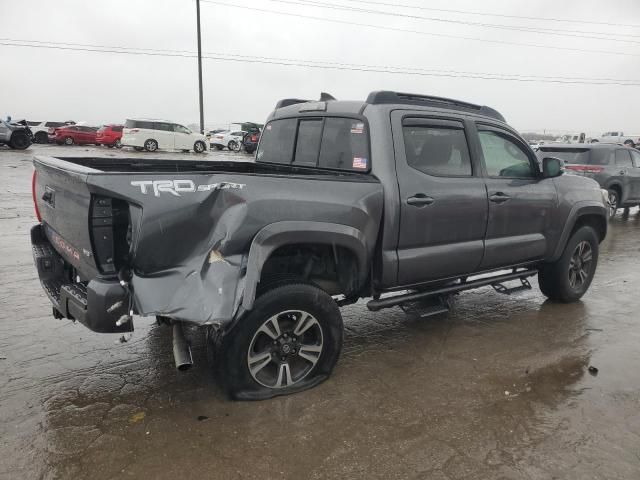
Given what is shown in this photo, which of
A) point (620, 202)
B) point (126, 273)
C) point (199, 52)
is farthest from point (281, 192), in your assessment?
point (199, 52)

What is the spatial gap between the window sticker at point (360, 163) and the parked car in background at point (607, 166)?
921cm

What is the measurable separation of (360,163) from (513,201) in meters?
1.63

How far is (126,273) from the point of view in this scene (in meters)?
2.83

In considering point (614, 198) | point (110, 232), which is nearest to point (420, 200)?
point (110, 232)

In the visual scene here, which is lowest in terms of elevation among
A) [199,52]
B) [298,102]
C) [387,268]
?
[387,268]

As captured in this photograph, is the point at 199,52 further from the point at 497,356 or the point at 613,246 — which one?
the point at 497,356

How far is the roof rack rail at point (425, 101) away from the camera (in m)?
3.80

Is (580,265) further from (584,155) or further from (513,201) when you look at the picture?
(584,155)

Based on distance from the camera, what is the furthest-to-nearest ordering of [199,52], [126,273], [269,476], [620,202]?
[199,52], [620,202], [126,273], [269,476]

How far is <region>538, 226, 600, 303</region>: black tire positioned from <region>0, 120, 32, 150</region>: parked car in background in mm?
25252

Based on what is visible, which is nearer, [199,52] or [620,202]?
[620,202]

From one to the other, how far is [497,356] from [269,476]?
7.65ft

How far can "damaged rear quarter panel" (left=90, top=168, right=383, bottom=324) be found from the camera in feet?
8.89

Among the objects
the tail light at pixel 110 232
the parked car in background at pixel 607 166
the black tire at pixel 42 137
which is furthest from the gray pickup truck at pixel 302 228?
the black tire at pixel 42 137
